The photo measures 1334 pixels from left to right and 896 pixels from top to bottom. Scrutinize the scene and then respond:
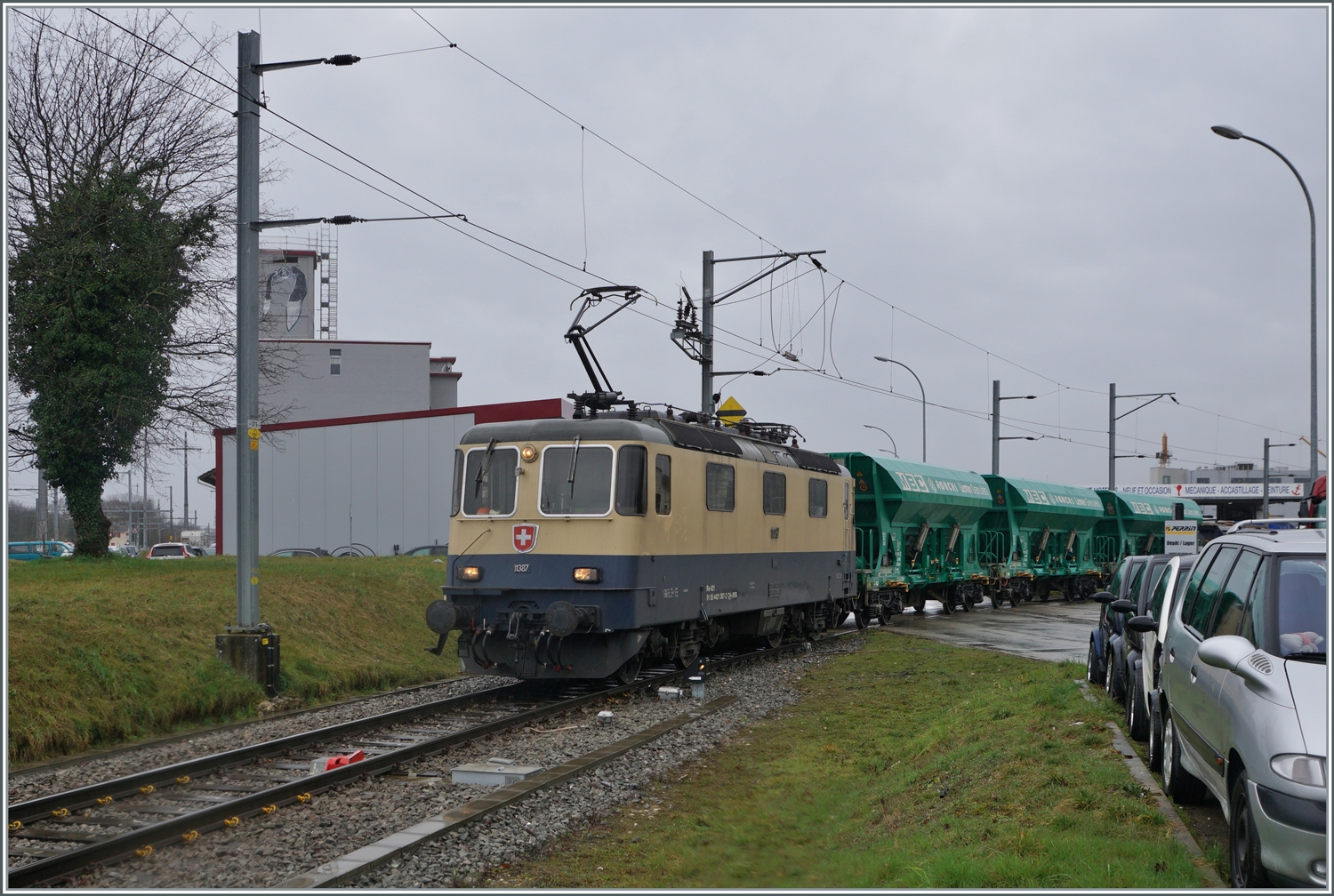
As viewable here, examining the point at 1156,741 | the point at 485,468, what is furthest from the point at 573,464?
the point at 1156,741

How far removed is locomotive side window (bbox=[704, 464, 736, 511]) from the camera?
15156 millimetres

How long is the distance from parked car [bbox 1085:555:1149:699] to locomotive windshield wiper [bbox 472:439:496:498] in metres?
7.03

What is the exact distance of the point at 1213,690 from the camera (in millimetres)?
5836

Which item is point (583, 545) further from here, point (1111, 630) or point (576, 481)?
point (1111, 630)

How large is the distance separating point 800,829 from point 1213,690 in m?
3.25

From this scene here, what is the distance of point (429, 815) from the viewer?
304 inches

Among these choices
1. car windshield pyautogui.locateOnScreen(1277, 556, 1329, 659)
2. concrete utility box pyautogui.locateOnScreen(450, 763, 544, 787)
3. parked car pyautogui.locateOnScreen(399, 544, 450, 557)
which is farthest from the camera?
parked car pyautogui.locateOnScreen(399, 544, 450, 557)

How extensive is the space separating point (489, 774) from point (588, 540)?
466cm

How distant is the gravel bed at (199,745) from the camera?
9016mm

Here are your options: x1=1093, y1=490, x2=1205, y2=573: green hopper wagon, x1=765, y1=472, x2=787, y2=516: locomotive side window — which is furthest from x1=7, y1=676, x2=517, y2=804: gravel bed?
x1=1093, y1=490, x2=1205, y2=573: green hopper wagon

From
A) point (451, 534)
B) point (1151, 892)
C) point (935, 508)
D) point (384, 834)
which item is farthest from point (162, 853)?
point (935, 508)

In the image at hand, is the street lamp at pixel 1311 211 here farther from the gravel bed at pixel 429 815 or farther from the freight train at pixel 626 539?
the gravel bed at pixel 429 815

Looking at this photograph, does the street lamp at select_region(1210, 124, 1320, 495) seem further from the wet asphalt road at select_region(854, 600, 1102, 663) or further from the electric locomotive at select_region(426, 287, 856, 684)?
the electric locomotive at select_region(426, 287, 856, 684)

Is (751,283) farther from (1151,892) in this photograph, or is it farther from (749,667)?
(1151,892)
